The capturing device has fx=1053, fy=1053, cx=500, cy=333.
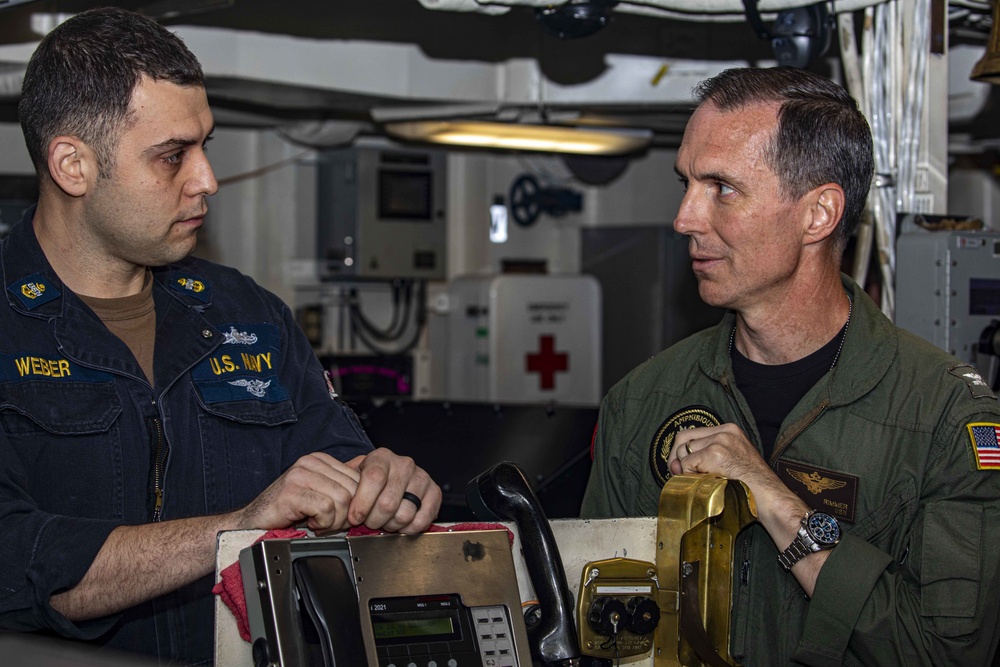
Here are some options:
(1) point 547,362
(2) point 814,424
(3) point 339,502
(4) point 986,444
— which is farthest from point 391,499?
(1) point 547,362

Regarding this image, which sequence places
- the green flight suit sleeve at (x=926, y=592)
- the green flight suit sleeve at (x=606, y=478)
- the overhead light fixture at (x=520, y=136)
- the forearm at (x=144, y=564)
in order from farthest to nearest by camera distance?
the overhead light fixture at (x=520, y=136), the green flight suit sleeve at (x=606, y=478), the green flight suit sleeve at (x=926, y=592), the forearm at (x=144, y=564)

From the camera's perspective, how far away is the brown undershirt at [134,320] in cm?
152

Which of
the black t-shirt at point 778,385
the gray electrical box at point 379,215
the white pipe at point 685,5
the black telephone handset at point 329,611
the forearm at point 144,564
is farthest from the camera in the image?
the gray electrical box at point 379,215

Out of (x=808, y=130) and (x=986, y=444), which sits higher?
(x=808, y=130)

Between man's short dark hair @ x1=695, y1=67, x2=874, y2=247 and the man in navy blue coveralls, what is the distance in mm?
715

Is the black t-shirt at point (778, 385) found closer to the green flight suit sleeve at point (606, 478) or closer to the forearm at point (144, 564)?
the green flight suit sleeve at point (606, 478)

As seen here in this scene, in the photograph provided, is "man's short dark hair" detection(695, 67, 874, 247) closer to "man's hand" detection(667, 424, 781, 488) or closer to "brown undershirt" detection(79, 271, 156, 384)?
"man's hand" detection(667, 424, 781, 488)

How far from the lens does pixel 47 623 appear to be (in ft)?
4.01

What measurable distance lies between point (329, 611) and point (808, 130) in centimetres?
99

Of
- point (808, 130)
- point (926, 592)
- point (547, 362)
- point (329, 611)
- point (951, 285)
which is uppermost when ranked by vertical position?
point (808, 130)

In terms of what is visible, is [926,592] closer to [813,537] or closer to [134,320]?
[813,537]

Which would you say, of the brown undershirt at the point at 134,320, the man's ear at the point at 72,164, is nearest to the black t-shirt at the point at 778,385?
the brown undershirt at the point at 134,320

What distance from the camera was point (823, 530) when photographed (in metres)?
1.34

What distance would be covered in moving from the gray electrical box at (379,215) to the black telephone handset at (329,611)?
4.20 m
